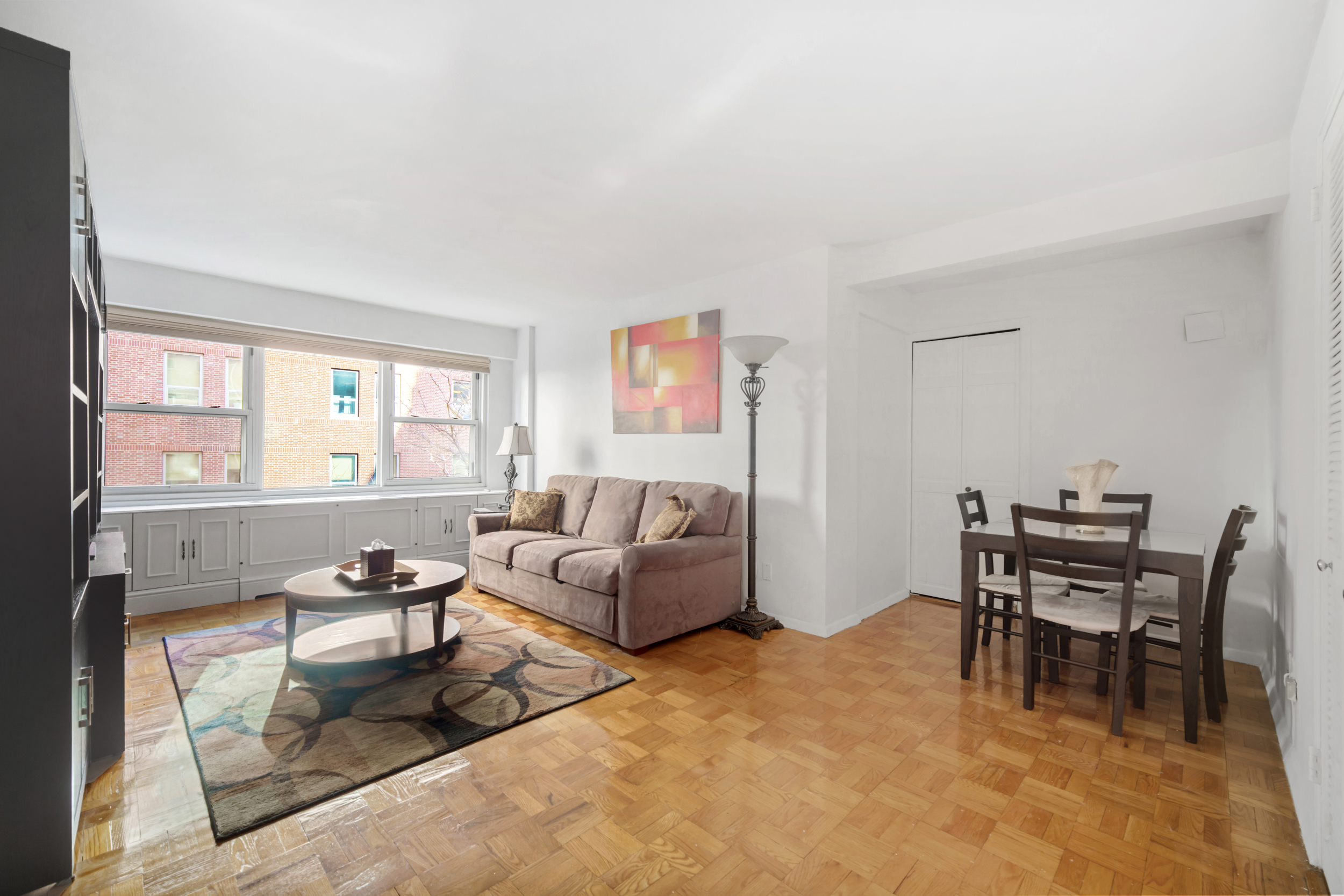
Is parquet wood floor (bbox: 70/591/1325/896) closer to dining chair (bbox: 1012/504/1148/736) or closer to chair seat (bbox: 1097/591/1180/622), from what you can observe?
dining chair (bbox: 1012/504/1148/736)

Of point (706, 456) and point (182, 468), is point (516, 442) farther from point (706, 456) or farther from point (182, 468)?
point (182, 468)

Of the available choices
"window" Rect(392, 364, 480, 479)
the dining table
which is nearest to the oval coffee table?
"window" Rect(392, 364, 480, 479)

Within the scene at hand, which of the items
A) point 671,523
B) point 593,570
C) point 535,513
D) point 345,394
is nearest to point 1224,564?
point 671,523

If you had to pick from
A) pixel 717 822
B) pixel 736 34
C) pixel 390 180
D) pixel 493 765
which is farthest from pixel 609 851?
pixel 390 180

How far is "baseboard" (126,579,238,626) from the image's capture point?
13.1 feet

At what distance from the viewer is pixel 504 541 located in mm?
4422

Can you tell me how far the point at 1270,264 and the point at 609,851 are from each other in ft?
13.5

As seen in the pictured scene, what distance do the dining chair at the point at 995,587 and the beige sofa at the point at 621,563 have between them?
1.46 m

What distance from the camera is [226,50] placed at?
188 centimetres

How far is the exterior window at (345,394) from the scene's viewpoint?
5355 millimetres

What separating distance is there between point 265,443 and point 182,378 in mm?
741

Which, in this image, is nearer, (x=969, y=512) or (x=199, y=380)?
(x=969, y=512)

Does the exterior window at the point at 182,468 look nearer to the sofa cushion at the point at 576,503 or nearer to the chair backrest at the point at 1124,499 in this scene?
the sofa cushion at the point at 576,503

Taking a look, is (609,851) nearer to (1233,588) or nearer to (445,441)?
(1233,588)
